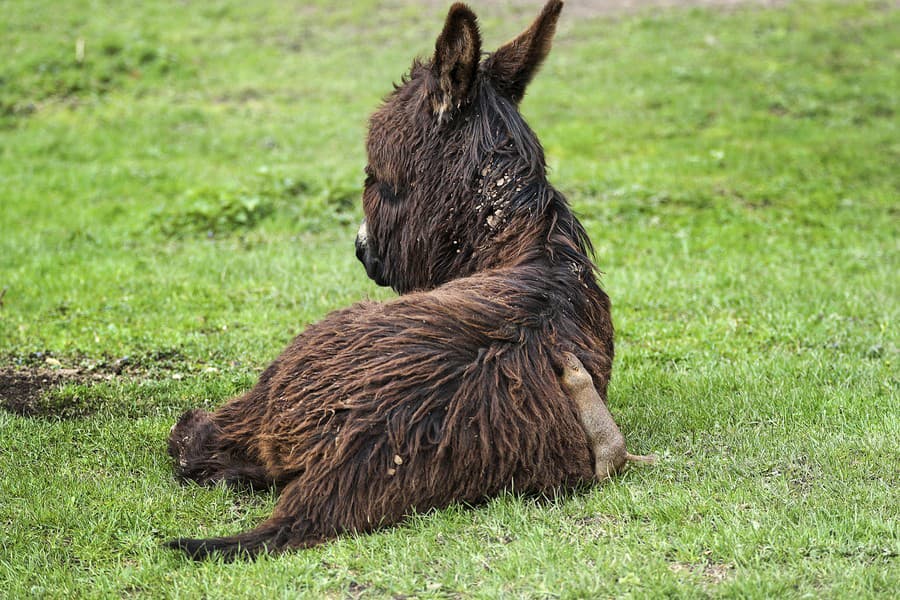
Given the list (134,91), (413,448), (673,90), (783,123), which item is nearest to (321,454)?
(413,448)

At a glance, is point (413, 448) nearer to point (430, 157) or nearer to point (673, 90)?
point (430, 157)

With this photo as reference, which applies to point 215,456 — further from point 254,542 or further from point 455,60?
point 455,60

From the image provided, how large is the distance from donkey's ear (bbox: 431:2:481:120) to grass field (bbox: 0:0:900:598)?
2036mm

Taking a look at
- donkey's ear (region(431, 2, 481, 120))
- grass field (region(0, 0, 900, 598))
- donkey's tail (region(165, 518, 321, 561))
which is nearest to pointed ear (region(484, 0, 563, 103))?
donkey's ear (region(431, 2, 481, 120))

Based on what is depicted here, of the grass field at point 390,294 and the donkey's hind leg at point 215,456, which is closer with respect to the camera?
the grass field at point 390,294

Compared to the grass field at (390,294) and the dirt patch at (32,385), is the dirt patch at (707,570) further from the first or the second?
the dirt patch at (32,385)

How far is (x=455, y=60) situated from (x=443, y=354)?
162 centimetres

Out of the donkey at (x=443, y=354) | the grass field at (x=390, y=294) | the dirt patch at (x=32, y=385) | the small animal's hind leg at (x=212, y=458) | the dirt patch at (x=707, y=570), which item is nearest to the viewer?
the dirt patch at (x=707, y=570)

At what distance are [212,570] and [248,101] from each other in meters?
14.0

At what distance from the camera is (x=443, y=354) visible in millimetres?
4023

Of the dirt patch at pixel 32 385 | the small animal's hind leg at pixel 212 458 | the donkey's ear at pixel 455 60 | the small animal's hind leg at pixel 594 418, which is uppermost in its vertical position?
the donkey's ear at pixel 455 60

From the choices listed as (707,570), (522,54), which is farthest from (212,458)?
(522,54)

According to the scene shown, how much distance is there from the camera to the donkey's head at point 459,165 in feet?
16.2

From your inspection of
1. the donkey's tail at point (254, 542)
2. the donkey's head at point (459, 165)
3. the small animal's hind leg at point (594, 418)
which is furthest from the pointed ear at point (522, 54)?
the donkey's tail at point (254, 542)
